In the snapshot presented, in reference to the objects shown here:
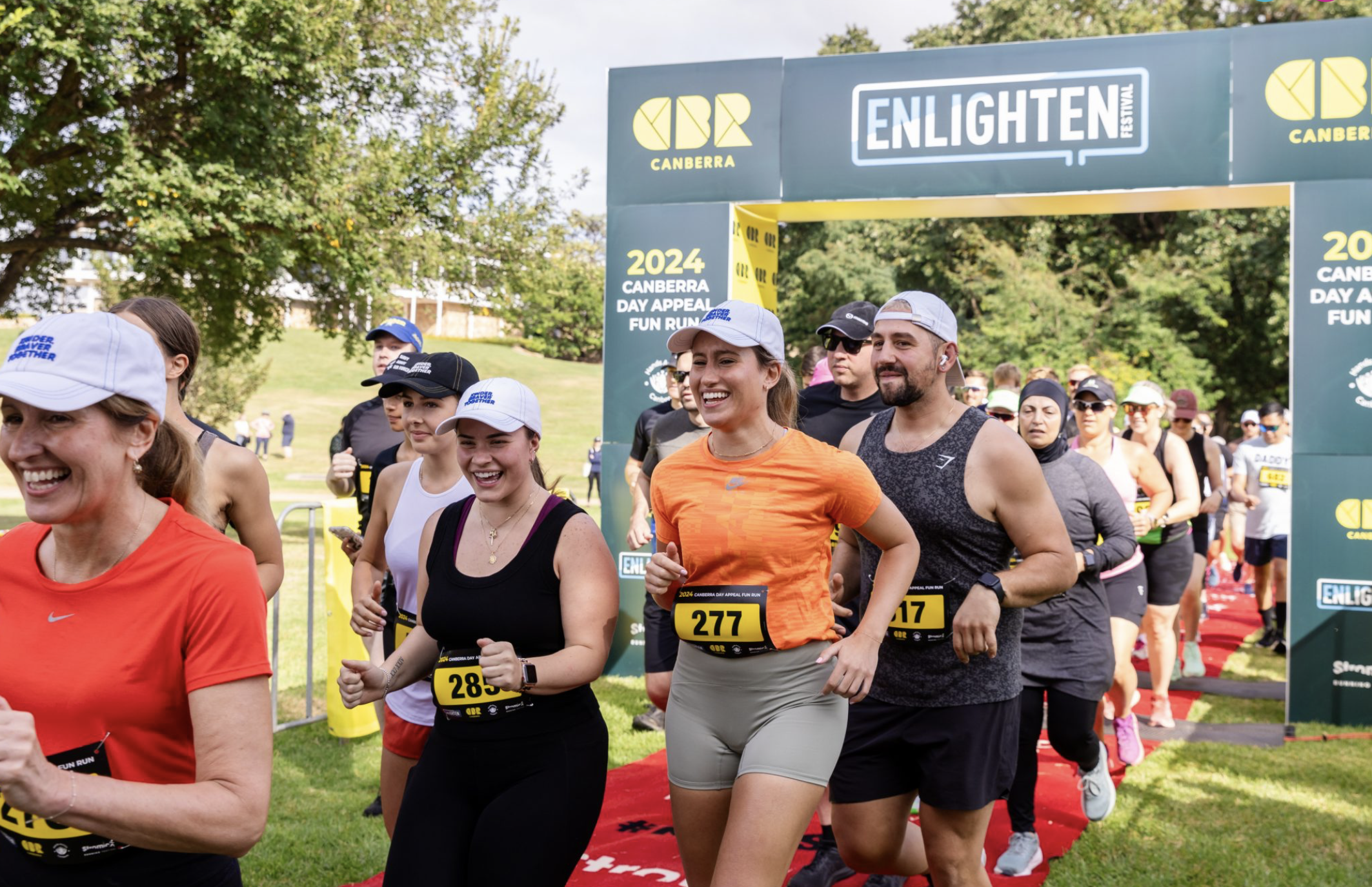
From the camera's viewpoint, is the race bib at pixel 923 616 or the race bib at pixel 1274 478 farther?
the race bib at pixel 1274 478

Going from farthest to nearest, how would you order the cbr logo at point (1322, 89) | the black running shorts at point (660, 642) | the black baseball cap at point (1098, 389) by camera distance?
1. the cbr logo at point (1322, 89)
2. the black baseball cap at point (1098, 389)
3. the black running shorts at point (660, 642)

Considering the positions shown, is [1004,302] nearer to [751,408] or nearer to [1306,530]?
[1306,530]

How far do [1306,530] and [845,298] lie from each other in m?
24.0

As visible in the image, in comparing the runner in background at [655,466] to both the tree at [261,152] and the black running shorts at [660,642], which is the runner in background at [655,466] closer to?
the black running shorts at [660,642]

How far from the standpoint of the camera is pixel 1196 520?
988 cm

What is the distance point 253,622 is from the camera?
6.63ft

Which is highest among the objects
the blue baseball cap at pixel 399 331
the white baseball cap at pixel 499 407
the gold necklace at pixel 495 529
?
the blue baseball cap at pixel 399 331

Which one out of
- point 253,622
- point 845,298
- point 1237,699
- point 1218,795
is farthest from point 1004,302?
point 253,622

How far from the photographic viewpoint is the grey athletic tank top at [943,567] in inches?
148

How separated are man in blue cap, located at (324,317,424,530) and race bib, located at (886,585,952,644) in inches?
85.0

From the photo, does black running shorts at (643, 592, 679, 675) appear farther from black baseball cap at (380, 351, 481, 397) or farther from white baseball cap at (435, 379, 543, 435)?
white baseball cap at (435, 379, 543, 435)

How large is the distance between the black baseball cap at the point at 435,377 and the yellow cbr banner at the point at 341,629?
10.6 feet

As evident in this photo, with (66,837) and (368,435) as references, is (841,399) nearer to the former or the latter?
(368,435)

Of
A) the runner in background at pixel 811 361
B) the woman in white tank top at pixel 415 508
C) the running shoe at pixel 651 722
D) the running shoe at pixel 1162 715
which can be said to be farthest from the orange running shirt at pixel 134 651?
the running shoe at pixel 1162 715
